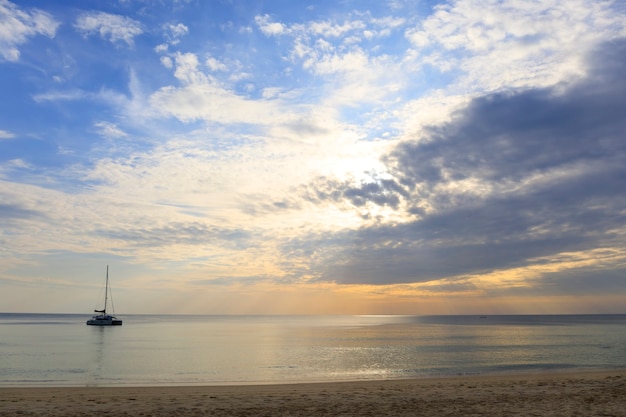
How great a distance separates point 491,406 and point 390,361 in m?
35.9

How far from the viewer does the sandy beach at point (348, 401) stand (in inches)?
855

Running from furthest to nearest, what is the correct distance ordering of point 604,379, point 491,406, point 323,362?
1. point 323,362
2. point 604,379
3. point 491,406

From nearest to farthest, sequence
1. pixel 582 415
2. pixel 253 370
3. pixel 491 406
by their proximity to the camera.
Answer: pixel 582 415, pixel 491 406, pixel 253 370

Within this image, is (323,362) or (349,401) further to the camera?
(323,362)

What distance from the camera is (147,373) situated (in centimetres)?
4516

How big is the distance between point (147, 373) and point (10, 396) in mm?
18544

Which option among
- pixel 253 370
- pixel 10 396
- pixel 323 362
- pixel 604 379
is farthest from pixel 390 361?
pixel 10 396

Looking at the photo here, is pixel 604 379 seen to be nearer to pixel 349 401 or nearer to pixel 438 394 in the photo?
pixel 438 394

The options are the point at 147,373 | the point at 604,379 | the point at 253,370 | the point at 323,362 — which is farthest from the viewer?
the point at 323,362

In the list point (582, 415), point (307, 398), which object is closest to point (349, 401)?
point (307, 398)

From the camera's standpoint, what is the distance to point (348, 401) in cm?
2486

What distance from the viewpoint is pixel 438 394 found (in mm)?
27156

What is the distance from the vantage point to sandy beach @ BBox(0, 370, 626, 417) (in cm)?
2173

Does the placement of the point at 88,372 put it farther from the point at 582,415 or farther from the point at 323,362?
the point at 582,415
